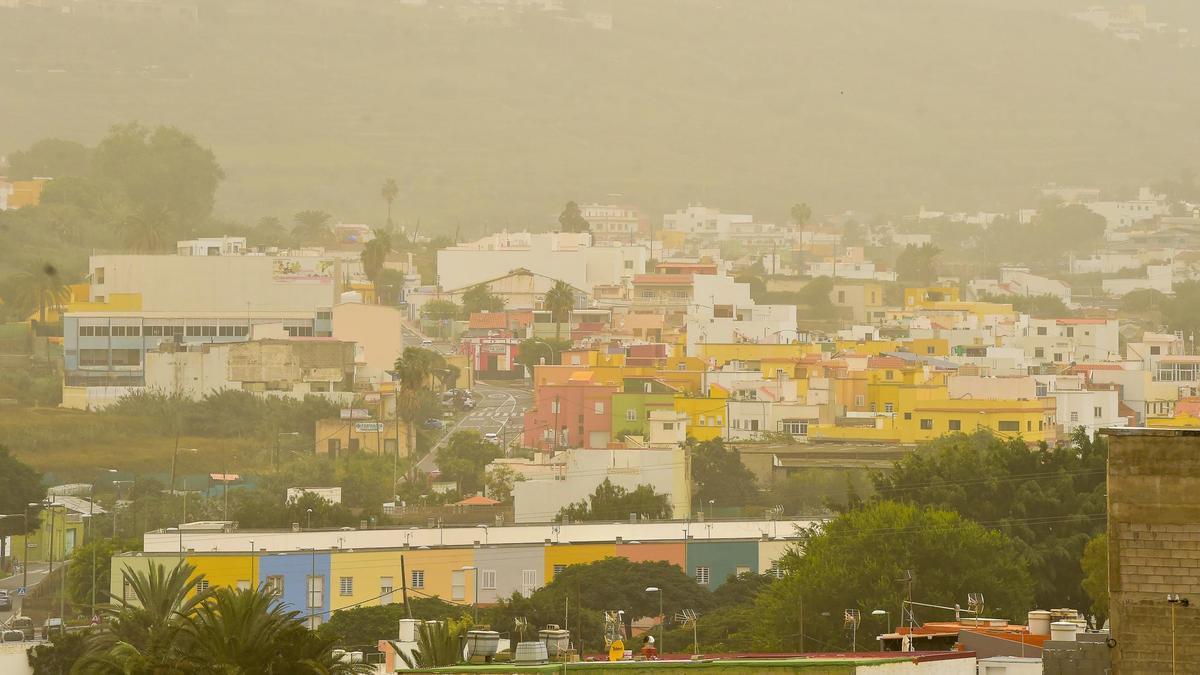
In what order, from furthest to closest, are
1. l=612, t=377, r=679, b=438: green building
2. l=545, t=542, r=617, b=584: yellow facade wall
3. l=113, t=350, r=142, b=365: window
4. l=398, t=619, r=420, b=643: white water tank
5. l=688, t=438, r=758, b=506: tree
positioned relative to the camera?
l=113, t=350, r=142, b=365: window, l=612, t=377, r=679, b=438: green building, l=688, t=438, r=758, b=506: tree, l=545, t=542, r=617, b=584: yellow facade wall, l=398, t=619, r=420, b=643: white water tank

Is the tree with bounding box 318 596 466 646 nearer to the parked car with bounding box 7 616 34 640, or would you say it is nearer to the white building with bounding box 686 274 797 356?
the parked car with bounding box 7 616 34 640

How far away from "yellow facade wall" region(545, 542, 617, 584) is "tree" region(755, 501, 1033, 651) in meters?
11.9

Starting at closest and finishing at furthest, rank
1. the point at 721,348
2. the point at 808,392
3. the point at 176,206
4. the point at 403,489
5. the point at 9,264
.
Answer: the point at 403,489 < the point at 808,392 < the point at 721,348 < the point at 9,264 < the point at 176,206

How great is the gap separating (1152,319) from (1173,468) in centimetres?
13154

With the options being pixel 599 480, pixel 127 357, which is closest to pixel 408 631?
pixel 599 480

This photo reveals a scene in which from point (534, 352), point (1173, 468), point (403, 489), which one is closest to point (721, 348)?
→ point (534, 352)

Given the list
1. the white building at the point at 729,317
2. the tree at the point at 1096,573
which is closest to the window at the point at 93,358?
the white building at the point at 729,317

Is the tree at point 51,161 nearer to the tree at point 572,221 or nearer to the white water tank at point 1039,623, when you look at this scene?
the tree at point 572,221

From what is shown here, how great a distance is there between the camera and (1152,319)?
142 m

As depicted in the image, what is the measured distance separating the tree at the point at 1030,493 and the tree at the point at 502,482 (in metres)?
24.5

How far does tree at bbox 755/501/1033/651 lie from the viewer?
119ft

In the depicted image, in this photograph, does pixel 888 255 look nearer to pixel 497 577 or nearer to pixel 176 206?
pixel 176 206

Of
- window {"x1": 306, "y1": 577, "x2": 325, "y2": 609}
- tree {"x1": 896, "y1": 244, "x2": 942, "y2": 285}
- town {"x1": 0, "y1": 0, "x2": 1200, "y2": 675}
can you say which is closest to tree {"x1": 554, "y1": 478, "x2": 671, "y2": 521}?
town {"x1": 0, "y1": 0, "x2": 1200, "y2": 675}

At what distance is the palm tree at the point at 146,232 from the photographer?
126m
